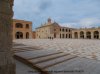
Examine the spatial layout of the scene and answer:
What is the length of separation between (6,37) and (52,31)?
49587 mm

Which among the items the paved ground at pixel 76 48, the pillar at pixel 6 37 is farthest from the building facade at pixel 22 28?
the pillar at pixel 6 37

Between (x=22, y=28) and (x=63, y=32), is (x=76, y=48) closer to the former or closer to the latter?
(x=22, y=28)

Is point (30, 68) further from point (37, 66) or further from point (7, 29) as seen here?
point (7, 29)

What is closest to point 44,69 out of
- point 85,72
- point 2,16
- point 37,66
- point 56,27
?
point 37,66

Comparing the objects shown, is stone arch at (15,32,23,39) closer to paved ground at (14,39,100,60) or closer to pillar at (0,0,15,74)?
paved ground at (14,39,100,60)

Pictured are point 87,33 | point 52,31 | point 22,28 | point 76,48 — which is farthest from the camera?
point 52,31

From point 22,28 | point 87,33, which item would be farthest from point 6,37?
point 87,33

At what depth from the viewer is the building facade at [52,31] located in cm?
5306

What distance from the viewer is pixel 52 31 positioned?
5291cm

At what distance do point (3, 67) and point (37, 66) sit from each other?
2.02 m

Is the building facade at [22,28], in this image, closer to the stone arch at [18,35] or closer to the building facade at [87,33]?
the stone arch at [18,35]

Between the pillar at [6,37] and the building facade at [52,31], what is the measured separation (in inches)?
1879

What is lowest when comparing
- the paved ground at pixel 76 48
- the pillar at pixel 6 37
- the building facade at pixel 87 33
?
the paved ground at pixel 76 48

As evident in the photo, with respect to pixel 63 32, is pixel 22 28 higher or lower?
higher
